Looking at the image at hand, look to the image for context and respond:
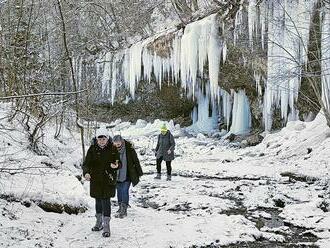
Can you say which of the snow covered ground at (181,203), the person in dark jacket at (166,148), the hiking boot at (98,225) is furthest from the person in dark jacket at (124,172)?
the person in dark jacket at (166,148)

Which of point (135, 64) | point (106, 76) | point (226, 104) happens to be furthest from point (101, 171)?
point (106, 76)

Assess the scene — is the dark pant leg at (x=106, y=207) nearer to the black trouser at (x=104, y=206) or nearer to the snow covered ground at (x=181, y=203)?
the black trouser at (x=104, y=206)

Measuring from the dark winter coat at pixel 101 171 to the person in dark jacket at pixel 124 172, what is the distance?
92 centimetres

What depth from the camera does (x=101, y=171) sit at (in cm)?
590

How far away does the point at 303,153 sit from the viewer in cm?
1408

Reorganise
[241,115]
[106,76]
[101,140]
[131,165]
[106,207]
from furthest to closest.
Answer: [106,76] → [241,115] → [131,165] → [101,140] → [106,207]

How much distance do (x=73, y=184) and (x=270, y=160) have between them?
810cm

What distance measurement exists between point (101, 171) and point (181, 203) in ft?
8.67

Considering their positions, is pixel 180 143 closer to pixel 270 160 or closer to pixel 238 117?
pixel 238 117

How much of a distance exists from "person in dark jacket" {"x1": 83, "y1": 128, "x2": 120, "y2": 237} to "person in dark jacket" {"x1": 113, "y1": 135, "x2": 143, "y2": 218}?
0.89 meters

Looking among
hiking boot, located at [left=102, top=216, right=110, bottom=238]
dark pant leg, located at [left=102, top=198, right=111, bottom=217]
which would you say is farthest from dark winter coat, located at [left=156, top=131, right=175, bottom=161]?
hiking boot, located at [left=102, top=216, right=110, bottom=238]

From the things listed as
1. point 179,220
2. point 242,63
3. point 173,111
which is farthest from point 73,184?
point 173,111

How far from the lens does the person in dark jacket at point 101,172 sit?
5867 millimetres

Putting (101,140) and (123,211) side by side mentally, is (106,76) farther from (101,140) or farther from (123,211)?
(101,140)
